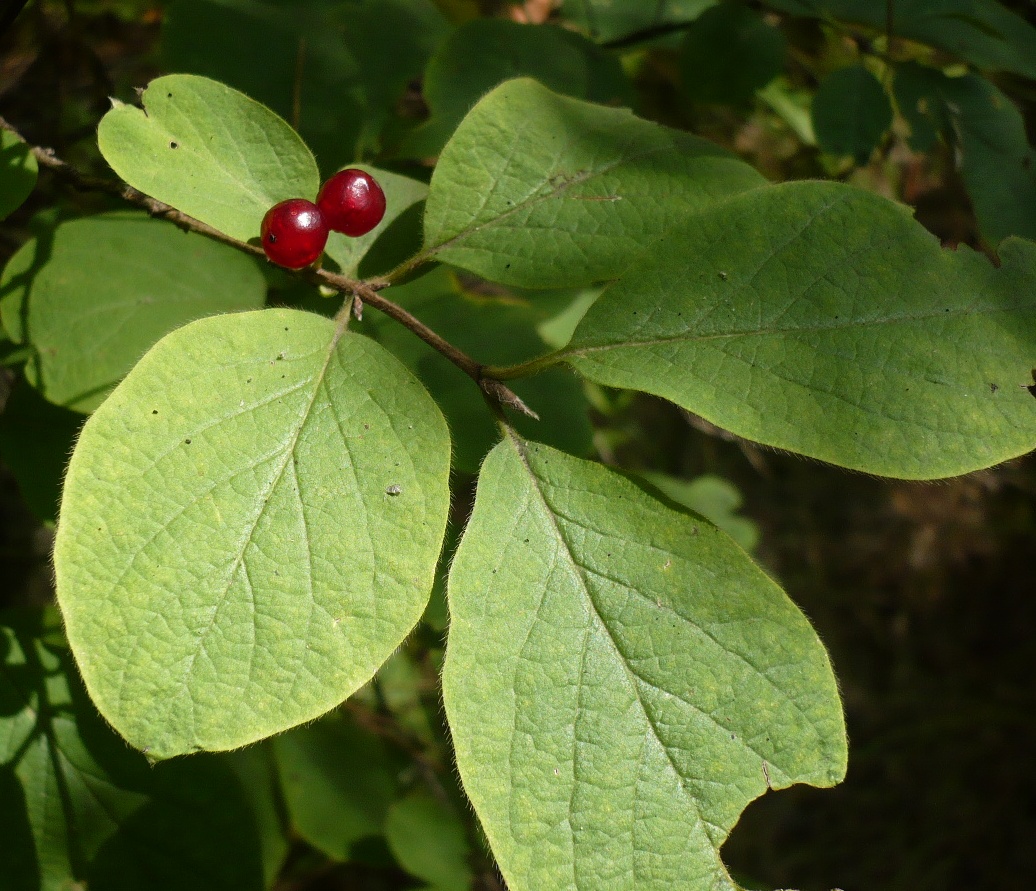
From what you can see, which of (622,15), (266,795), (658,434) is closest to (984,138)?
(622,15)

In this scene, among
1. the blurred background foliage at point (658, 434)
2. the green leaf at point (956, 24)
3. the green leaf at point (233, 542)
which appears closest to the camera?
the green leaf at point (233, 542)

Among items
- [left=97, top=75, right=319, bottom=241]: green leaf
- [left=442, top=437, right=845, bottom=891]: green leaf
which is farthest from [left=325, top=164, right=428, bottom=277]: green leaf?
[left=442, top=437, right=845, bottom=891]: green leaf

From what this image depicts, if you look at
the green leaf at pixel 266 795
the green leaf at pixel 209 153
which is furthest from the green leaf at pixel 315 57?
the green leaf at pixel 266 795

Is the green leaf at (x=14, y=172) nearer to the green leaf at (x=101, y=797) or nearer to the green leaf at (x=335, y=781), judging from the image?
the green leaf at (x=101, y=797)

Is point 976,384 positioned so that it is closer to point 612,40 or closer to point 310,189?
point 310,189

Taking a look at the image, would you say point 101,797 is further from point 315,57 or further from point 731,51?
point 731,51

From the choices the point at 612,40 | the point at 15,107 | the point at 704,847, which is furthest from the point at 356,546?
the point at 15,107
